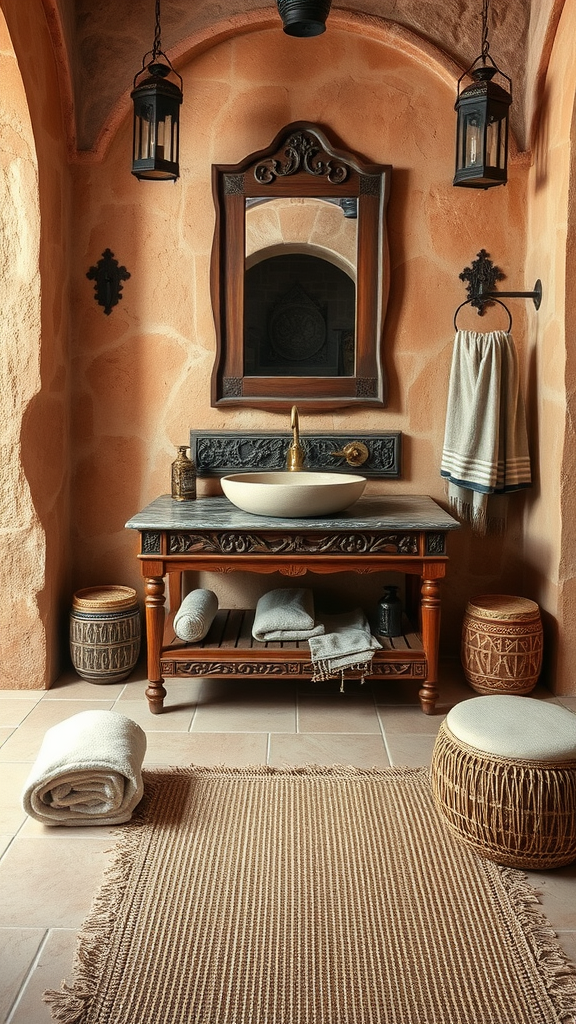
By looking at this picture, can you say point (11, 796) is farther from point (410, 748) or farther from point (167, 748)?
point (410, 748)

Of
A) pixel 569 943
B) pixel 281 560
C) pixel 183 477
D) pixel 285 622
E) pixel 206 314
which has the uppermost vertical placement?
pixel 206 314

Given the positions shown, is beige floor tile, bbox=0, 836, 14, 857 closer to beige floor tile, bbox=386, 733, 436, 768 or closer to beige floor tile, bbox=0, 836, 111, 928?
beige floor tile, bbox=0, 836, 111, 928

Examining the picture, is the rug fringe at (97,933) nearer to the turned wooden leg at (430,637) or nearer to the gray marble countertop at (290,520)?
the gray marble countertop at (290,520)

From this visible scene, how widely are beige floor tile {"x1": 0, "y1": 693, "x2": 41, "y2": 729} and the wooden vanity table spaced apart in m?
0.44

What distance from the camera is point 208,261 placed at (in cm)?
360

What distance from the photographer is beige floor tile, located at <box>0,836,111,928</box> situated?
1.97 m

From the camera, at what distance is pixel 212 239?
3578 mm

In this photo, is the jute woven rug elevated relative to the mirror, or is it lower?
lower

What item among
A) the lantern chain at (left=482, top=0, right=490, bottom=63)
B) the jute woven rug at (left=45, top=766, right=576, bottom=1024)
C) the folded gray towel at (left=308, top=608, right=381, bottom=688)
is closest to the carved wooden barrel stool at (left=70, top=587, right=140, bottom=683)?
the folded gray towel at (left=308, top=608, right=381, bottom=688)

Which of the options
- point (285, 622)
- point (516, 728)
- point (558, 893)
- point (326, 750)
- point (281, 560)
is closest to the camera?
point (558, 893)

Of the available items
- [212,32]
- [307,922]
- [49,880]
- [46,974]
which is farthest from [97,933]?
[212,32]

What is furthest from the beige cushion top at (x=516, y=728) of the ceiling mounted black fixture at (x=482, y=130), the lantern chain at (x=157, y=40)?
the lantern chain at (x=157, y=40)

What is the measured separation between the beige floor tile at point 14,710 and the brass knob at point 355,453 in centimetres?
149

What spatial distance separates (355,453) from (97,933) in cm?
215
